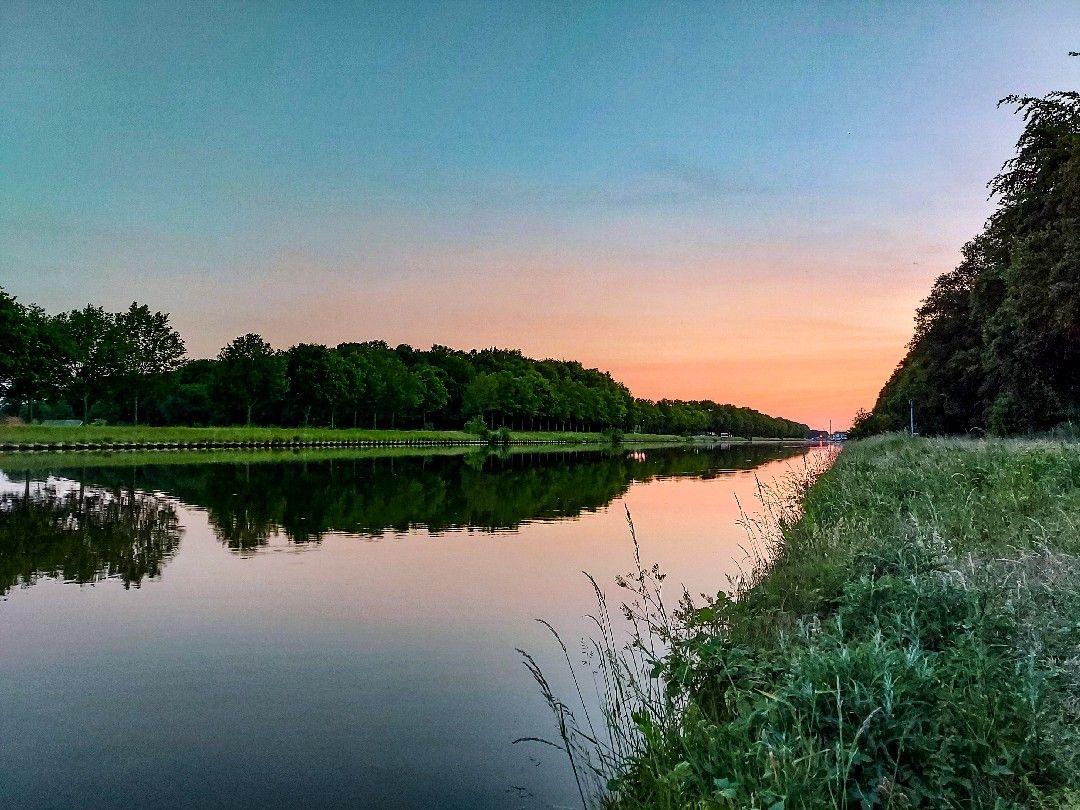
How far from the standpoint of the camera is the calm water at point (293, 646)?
7.23m

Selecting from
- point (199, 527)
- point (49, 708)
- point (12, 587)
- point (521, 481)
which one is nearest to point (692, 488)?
point (521, 481)

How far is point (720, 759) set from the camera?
201 inches

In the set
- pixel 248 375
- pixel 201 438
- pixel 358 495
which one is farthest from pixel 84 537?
pixel 248 375

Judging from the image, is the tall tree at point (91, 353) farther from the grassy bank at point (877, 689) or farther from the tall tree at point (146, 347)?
the grassy bank at point (877, 689)

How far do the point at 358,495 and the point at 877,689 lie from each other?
2973 centimetres

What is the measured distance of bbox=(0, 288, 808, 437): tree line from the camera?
268 feet

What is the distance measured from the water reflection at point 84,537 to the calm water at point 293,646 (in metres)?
0.10

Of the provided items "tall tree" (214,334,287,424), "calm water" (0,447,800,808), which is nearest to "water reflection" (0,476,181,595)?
"calm water" (0,447,800,808)

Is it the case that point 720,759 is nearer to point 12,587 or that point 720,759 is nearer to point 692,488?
point 12,587

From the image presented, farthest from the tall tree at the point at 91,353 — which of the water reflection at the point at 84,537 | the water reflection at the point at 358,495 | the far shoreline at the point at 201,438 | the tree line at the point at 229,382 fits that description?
the water reflection at the point at 84,537

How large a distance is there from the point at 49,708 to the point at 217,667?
1955 millimetres

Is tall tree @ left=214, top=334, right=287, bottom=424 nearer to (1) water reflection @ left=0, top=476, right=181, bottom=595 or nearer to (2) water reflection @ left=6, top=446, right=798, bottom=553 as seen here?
(2) water reflection @ left=6, top=446, right=798, bottom=553

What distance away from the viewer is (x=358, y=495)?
33.0 m

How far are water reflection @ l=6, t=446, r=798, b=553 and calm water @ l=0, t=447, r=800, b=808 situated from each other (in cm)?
29
